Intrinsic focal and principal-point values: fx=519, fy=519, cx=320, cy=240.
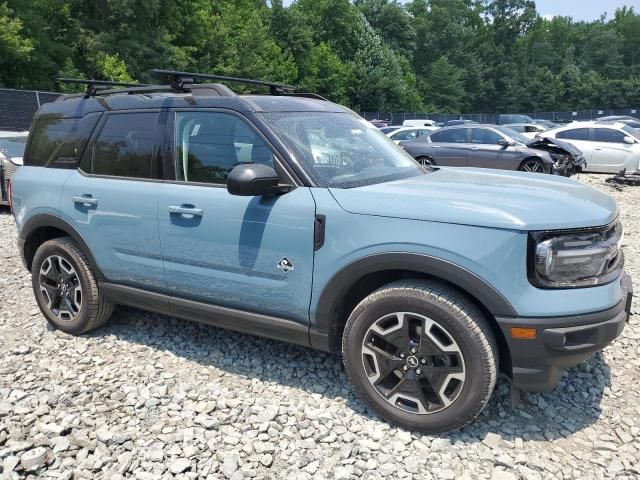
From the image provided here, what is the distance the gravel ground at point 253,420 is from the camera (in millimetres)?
2602

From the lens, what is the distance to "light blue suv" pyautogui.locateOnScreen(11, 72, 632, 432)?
8.23ft

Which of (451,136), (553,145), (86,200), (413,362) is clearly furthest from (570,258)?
(553,145)

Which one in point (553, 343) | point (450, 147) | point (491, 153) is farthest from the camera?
point (450, 147)

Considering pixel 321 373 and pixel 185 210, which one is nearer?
pixel 185 210

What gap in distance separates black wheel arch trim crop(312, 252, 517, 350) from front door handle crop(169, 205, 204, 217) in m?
0.95

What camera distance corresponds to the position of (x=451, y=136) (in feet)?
44.2

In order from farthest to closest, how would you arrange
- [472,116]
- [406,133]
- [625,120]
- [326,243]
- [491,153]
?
1. [472,116]
2. [625,120]
3. [406,133]
4. [491,153]
5. [326,243]

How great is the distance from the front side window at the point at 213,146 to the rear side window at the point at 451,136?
10820 mm

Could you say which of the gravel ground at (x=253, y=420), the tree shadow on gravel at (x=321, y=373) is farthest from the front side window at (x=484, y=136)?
the tree shadow on gravel at (x=321, y=373)

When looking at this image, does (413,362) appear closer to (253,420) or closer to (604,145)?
(253,420)

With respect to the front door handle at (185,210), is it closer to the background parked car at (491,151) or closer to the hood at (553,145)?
the background parked car at (491,151)

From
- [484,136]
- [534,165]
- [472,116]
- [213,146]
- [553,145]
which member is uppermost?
[472,116]

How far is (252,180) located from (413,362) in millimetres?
1298

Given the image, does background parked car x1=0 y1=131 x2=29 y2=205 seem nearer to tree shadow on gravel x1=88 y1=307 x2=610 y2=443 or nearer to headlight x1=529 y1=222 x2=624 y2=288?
tree shadow on gravel x1=88 y1=307 x2=610 y2=443
